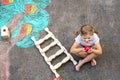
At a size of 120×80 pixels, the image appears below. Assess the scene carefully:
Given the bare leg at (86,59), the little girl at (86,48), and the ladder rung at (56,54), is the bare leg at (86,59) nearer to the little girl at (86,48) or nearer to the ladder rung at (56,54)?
the little girl at (86,48)

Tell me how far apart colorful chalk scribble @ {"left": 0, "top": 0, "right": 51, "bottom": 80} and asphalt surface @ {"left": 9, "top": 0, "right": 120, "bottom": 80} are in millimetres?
44

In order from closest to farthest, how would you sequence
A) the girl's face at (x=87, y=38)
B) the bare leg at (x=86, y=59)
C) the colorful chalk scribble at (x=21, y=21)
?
1. the girl's face at (x=87, y=38)
2. the bare leg at (x=86, y=59)
3. the colorful chalk scribble at (x=21, y=21)

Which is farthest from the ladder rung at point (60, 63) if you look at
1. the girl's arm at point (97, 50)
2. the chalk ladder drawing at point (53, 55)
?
the girl's arm at point (97, 50)

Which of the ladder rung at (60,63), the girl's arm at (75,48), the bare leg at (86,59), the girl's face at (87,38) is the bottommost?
the ladder rung at (60,63)

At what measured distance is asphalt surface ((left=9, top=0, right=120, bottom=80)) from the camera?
1.96 meters

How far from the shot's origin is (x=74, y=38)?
2.12 meters

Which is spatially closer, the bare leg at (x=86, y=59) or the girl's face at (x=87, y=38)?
the girl's face at (x=87, y=38)

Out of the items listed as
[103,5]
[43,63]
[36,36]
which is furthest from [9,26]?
[103,5]

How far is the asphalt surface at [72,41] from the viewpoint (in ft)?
6.45

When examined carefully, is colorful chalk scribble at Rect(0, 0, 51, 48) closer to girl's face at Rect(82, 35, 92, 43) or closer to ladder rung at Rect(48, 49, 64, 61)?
ladder rung at Rect(48, 49, 64, 61)

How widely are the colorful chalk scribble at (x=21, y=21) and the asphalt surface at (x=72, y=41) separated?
0.14 feet

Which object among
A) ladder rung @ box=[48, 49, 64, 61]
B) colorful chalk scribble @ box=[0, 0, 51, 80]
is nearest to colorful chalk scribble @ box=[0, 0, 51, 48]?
colorful chalk scribble @ box=[0, 0, 51, 80]

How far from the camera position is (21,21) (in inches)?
87.7

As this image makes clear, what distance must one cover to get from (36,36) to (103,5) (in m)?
0.58
